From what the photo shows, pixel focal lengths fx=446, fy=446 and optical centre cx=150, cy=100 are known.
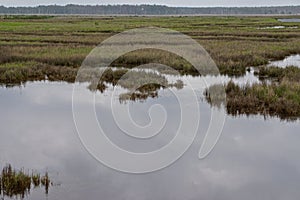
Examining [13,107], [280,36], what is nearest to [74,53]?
[13,107]

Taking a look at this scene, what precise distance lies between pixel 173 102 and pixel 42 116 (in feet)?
15.9

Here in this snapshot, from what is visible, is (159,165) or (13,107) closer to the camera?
(159,165)

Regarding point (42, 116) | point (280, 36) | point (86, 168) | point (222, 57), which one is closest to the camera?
point (86, 168)

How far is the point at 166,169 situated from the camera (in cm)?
1010

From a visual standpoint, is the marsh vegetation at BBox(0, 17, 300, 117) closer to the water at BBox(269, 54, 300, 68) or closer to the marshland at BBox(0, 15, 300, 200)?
the marshland at BBox(0, 15, 300, 200)

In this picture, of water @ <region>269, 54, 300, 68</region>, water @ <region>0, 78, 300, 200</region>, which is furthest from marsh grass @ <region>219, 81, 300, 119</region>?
water @ <region>269, 54, 300, 68</region>

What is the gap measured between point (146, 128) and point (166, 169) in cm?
327

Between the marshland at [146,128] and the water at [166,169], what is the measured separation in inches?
0.9

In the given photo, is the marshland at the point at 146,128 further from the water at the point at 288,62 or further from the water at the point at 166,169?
the water at the point at 288,62

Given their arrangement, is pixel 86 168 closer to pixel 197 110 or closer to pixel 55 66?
pixel 197 110

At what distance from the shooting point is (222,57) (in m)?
26.5

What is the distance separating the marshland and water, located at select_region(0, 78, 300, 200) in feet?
0.07

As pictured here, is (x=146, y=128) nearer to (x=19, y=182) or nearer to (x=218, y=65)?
(x=19, y=182)

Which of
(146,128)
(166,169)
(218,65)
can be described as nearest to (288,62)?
(218,65)
